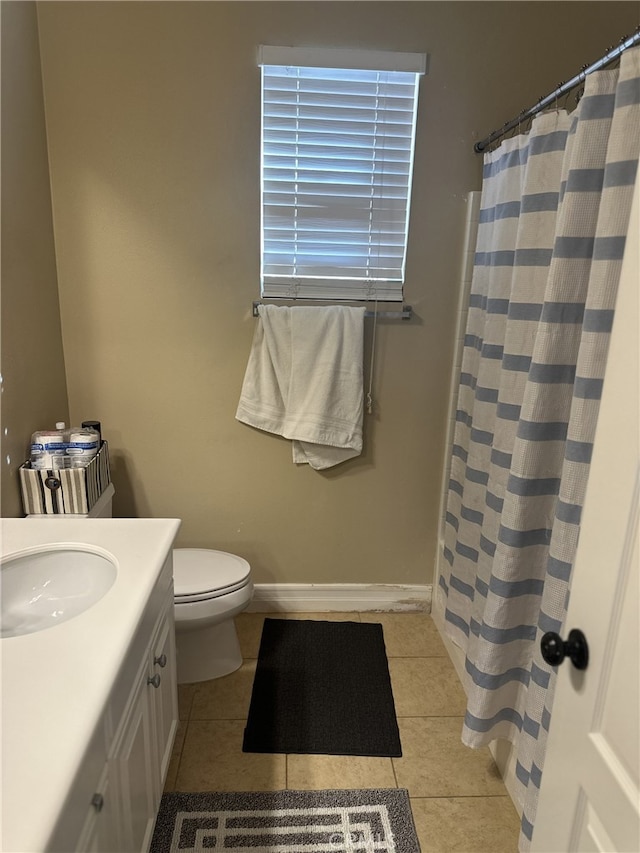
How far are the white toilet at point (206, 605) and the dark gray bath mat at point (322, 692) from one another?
7.2 inches

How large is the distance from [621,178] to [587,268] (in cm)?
22

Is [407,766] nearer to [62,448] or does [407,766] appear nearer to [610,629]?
[610,629]

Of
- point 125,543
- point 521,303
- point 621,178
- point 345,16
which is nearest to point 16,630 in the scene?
point 125,543

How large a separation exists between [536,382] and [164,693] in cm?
131

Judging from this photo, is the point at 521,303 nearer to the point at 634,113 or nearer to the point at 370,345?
the point at 634,113

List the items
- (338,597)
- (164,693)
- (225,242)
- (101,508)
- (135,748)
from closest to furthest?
(135,748)
(164,693)
(101,508)
(225,242)
(338,597)

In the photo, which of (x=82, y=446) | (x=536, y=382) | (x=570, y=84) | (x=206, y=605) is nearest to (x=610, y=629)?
(x=536, y=382)

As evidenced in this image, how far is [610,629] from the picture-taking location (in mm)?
827

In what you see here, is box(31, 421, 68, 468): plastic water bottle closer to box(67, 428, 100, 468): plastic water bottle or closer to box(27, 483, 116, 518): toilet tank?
box(67, 428, 100, 468): plastic water bottle

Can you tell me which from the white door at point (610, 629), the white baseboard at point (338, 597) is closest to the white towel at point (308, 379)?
the white baseboard at point (338, 597)

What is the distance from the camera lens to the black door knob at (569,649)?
881 millimetres

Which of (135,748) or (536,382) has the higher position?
(536,382)

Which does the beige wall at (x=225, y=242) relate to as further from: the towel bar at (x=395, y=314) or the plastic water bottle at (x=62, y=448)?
the plastic water bottle at (x=62, y=448)

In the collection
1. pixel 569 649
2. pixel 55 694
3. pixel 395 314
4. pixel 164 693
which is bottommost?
pixel 164 693
